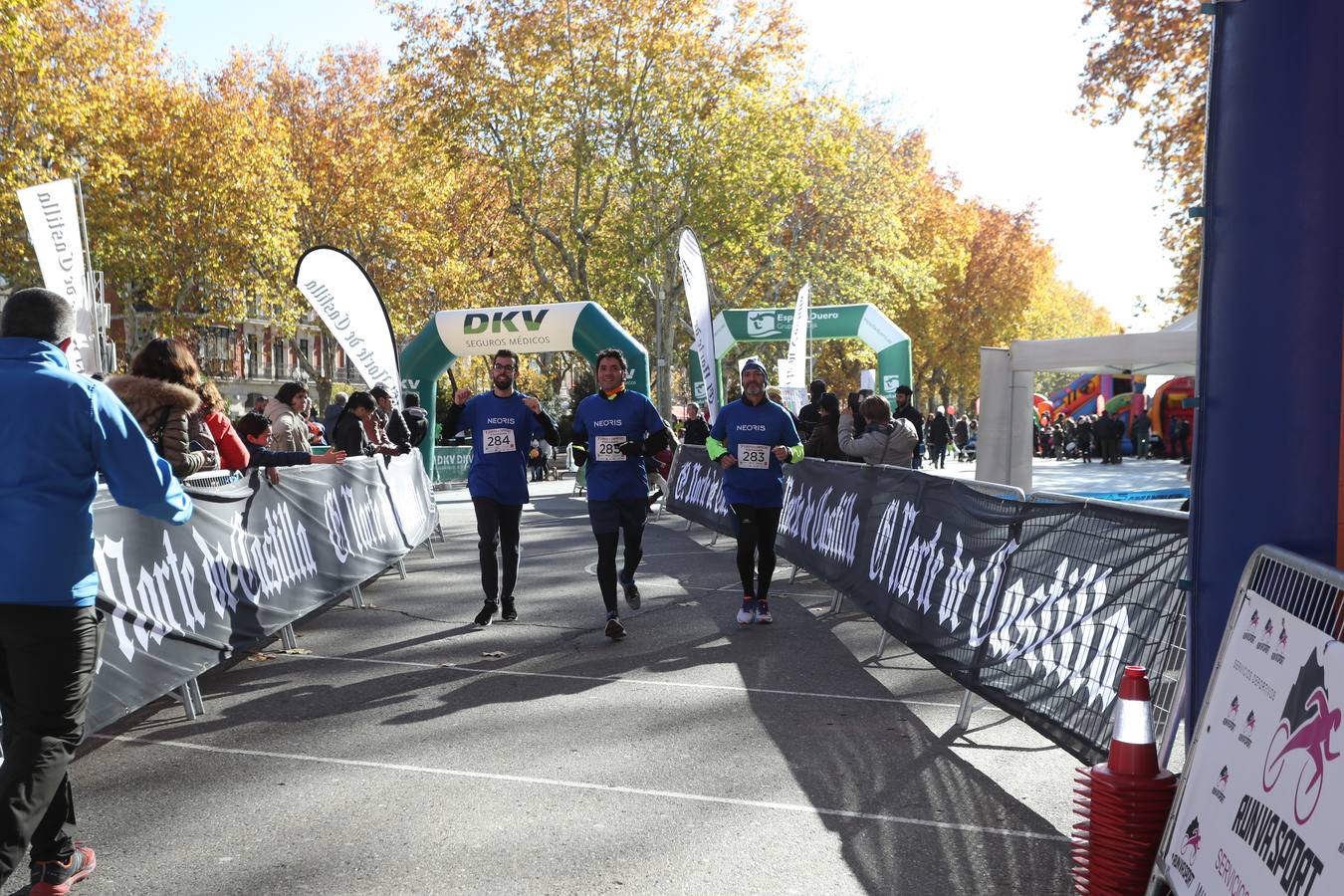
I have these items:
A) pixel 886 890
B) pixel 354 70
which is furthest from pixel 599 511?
pixel 354 70

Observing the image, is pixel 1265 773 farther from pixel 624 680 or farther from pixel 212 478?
pixel 212 478

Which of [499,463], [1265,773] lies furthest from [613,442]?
[1265,773]

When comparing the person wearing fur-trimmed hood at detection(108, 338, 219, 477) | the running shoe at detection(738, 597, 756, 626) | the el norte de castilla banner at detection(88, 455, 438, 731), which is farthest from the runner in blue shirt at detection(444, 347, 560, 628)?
the person wearing fur-trimmed hood at detection(108, 338, 219, 477)

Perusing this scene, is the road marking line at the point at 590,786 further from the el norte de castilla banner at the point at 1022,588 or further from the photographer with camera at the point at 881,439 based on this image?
the photographer with camera at the point at 881,439

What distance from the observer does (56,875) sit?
12.6 ft

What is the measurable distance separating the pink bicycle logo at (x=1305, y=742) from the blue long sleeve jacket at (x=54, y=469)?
3.21 metres

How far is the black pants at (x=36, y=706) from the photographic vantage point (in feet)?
11.7

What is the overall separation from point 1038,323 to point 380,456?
7006 centimetres

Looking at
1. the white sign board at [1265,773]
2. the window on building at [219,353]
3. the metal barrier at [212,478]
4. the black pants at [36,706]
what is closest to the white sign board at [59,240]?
the metal barrier at [212,478]

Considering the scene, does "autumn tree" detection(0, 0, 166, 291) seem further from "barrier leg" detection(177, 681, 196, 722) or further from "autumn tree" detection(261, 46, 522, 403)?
"barrier leg" detection(177, 681, 196, 722)

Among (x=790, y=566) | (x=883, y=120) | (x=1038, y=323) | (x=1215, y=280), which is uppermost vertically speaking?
(x=883, y=120)

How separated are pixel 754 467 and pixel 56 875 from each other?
19.3 feet

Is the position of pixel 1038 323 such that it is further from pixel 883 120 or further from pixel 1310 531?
pixel 1310 531

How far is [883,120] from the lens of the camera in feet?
142
